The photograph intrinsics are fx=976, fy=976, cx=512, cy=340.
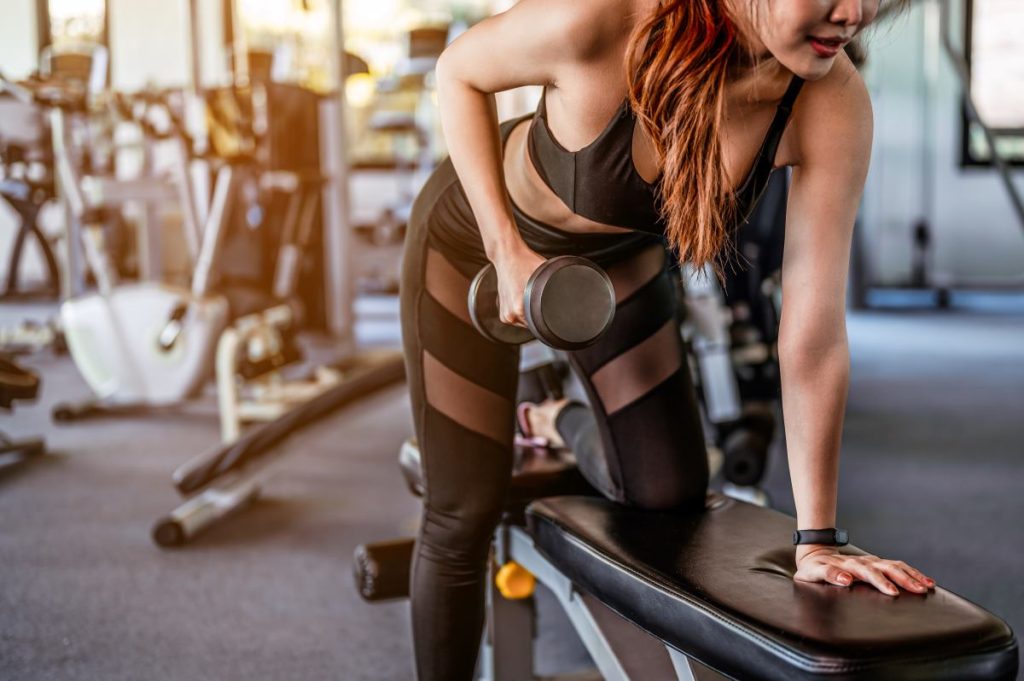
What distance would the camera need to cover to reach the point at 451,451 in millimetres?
1264

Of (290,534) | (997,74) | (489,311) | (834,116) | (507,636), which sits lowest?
(290,534)

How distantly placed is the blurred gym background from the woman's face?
40 cm

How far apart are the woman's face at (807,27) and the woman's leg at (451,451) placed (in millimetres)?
520

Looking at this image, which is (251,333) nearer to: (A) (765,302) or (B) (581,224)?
(A) (765,302)

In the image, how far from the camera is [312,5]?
4.15m

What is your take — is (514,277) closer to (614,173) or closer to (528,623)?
(614,173)

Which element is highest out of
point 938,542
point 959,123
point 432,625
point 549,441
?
point 959,123

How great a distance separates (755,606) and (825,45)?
519mm

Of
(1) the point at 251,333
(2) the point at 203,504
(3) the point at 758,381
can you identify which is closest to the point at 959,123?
(3) the point at 758,381

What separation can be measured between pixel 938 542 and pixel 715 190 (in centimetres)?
157

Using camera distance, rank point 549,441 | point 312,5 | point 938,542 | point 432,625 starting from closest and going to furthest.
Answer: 1. point 432,625
2. point 549,441
3. point 938,542
4. point 312,5

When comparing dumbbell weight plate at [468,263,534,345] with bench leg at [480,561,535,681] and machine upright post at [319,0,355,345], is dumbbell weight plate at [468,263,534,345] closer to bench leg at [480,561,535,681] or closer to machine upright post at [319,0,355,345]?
bench leg at [480,561,535,681]

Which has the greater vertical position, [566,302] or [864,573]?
[566,302]

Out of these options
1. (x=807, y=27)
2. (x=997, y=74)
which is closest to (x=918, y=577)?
(x=807, y=27)
